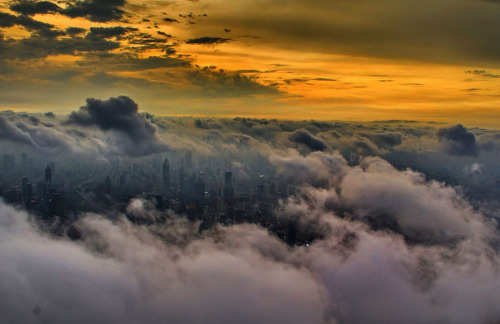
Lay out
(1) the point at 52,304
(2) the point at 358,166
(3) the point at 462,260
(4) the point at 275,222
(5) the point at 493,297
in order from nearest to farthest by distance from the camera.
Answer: (1) the point at 52,304 → (5) the point at 493,297 → (3) the point at 462,260 → (4) the point at 275,222 → (2) the point at 358,166

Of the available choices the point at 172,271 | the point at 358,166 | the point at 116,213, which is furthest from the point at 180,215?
the point at 358,166

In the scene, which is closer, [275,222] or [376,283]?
[376,283]

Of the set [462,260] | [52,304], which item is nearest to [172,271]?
[52,304]

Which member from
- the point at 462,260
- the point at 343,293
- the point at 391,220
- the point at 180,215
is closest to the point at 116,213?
the point at 180,215

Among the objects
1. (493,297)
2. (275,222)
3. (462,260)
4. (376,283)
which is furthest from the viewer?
(275,222)

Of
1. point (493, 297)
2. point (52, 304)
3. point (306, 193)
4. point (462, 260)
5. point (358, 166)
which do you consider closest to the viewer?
point (52, 304)

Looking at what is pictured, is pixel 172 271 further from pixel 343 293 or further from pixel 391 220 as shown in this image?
pixel 391 220

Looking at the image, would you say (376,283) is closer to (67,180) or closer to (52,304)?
(52,304)

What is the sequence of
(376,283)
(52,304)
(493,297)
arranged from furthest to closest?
1. (376,283)
2. (493,297)
3. (52,304)

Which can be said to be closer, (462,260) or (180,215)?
(462,260)
